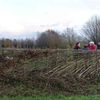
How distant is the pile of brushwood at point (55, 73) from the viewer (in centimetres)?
1257

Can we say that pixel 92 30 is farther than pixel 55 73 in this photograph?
Yes

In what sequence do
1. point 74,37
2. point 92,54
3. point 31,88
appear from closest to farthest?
point 31,88 < point 92,54 < point 74,37

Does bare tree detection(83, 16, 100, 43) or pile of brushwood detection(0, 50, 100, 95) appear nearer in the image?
pile of brushwood detection(0, 50, 100, 95)

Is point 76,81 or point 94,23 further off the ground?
point 94,23

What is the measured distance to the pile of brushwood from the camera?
41.3 ft

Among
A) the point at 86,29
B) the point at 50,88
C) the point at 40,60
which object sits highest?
the point at 86,29

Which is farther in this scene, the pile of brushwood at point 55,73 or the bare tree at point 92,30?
the bare tree at point 92,30

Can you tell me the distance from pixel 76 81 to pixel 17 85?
303 centimetres

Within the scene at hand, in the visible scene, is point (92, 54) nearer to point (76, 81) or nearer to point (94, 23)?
point (76, 81)

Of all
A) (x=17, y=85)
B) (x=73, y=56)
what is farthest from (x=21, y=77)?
(x=73, y=56)

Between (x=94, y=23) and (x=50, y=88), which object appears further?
(x=94, y=23)

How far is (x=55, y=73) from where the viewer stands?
555 inches

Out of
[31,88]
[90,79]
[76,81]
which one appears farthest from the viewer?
[90,79]

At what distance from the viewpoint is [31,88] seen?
12203 millimetres
